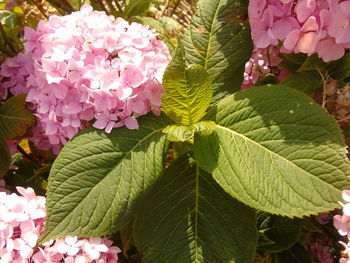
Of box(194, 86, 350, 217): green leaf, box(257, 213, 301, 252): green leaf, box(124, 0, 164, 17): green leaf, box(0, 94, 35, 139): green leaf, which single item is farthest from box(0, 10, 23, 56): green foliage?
box(257, 213, 301, 252): green leaf

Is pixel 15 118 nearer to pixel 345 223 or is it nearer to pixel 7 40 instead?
pixel 7 40

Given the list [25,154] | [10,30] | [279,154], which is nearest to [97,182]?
[279,154]

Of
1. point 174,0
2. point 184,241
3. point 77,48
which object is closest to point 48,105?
point 77,48

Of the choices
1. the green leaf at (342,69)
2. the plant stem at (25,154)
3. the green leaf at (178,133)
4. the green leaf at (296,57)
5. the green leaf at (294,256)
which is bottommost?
the green leaf at (294,256)

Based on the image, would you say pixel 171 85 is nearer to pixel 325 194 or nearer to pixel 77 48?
pixel 77 48

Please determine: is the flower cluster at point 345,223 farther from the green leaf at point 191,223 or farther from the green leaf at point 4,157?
the green leaf at point 4,157

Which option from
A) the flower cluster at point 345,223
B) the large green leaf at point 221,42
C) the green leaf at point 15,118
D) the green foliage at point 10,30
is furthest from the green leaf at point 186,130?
the green foliage at point 10,30

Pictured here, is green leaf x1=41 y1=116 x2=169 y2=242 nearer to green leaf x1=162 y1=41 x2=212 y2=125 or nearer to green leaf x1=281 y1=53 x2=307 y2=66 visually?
green leaf x1=162 y1=41 x2=212 y2=125
